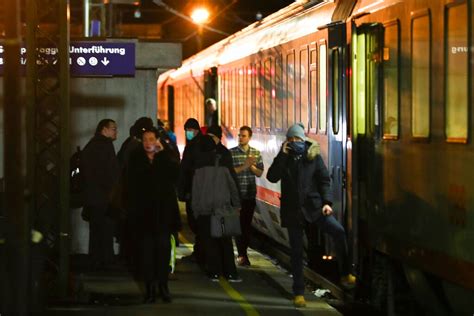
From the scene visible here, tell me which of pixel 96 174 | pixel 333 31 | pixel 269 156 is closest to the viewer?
pixel 333 31

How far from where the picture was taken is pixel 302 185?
37.4 ft

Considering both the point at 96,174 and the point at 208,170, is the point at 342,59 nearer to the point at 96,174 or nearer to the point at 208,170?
the point at 208,170

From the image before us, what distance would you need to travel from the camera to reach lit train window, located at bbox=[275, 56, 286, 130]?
1614 centimetres

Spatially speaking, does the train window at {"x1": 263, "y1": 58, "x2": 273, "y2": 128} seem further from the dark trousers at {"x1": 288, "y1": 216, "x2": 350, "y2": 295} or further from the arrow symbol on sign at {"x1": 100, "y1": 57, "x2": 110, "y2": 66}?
the dark trousers at {"x1": 288, "y1": 216, "x2": 350, "y2": 295}

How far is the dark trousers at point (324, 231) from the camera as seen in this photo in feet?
37.4

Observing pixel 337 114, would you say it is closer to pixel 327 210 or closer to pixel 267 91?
pixel 327 210

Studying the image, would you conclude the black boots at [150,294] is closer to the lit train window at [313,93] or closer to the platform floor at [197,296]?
the platform floor at [197,296]

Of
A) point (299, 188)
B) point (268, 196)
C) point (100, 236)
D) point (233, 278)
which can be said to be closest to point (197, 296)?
point (233, 278)

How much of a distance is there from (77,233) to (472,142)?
7791 mm

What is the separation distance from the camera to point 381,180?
10617 millimetres

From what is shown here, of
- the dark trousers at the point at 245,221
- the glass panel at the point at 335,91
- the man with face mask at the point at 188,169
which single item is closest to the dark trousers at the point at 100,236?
the man with face mask at the point at 188,169

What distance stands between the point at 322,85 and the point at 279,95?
3.02 metres

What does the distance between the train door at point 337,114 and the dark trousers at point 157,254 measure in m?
1.89

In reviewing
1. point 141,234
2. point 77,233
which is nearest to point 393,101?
point 141,234
